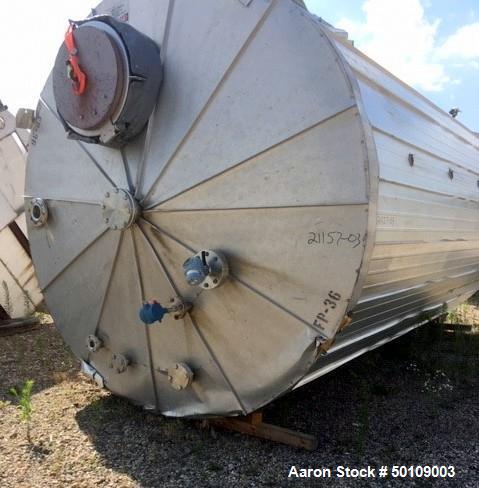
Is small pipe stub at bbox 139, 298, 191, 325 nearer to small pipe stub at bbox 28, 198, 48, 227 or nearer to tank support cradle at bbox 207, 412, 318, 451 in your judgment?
tank support cradle at bbox 207, 412, 318, 451

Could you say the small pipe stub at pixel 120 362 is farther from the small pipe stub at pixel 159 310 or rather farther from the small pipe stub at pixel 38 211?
the small pipe stub at pixel 38 211

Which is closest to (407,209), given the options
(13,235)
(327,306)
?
(327,306)

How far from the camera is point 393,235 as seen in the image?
268 centimetres

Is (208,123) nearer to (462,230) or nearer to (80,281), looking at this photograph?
(80,281)

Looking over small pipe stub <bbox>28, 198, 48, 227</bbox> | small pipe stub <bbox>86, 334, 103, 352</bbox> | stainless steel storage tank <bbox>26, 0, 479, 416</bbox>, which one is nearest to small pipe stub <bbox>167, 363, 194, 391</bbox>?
stainless steel storage tank <bbox>26, 0, 479, 416</bbox>

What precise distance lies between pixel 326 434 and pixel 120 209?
1.90 meters

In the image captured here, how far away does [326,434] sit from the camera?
130 inches

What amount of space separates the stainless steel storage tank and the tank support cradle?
31 cm

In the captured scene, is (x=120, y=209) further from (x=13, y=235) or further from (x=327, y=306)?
(x=13, y=235)

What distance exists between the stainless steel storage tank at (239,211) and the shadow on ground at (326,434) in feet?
0.76

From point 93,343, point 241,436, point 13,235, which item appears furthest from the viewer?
point 13,235

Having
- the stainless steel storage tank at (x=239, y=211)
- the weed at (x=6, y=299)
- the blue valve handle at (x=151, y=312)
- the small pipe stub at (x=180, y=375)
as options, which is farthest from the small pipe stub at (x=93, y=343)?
the weed at (x=6, y=299)

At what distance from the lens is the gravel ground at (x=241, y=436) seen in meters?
2.82

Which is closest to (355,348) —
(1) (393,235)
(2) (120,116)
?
(1) (393,235)
